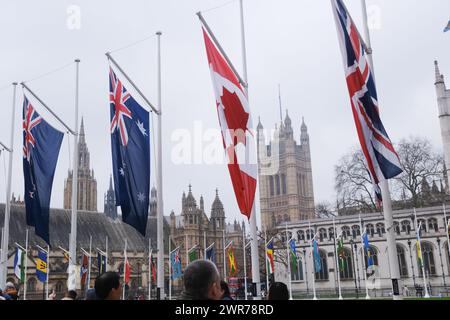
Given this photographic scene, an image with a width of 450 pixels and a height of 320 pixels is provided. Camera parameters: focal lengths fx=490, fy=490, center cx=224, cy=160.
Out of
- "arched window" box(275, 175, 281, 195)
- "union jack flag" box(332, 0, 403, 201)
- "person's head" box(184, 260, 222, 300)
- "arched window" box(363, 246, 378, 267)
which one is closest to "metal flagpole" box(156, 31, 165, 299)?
"union jack flag" box(332, 0, 403, 201)

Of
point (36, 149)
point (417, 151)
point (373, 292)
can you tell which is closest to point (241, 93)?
point (36, 149)

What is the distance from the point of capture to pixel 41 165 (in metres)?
20.3

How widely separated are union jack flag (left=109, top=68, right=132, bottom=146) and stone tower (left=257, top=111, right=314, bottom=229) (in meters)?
112

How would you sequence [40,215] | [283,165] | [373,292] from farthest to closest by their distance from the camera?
1. [283,165]
2. [373,292]
3. [40,215]

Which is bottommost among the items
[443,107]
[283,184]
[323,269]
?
[323,269]

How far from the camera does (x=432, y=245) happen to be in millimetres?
49281

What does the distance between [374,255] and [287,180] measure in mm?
83447

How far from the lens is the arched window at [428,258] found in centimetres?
4850

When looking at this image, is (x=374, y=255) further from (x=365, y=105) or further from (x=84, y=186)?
(x=84, y=186)

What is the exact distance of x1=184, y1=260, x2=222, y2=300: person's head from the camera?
368cm

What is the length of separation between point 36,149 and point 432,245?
41.7 meters

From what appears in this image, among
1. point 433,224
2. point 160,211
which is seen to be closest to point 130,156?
point 160,211
